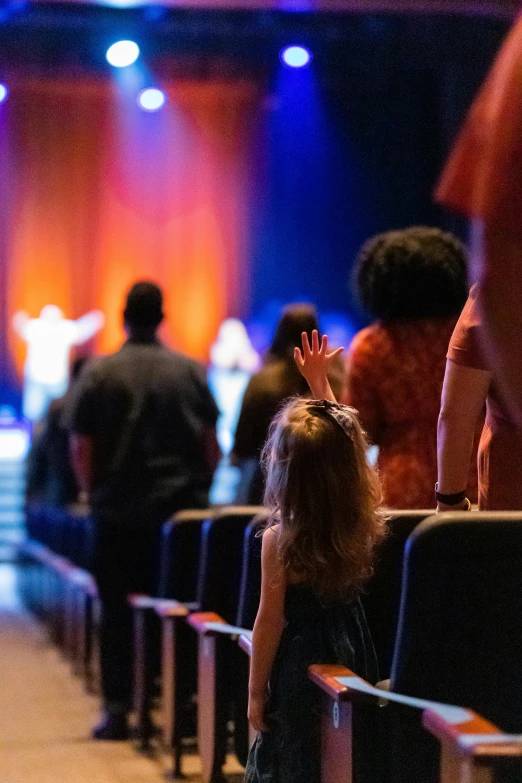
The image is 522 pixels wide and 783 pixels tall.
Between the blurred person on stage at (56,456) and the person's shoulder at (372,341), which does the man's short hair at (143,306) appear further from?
the blurred person on stage at (56,456)

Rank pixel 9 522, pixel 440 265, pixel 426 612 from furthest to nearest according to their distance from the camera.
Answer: pixel 9 522, pixel 440 265, pixel 426 612

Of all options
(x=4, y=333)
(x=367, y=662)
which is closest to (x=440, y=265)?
(x=367, y=662)

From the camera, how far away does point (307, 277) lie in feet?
38.9

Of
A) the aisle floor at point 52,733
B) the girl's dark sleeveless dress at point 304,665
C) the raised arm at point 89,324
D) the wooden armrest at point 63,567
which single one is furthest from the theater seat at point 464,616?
the raised arm at point 89,324

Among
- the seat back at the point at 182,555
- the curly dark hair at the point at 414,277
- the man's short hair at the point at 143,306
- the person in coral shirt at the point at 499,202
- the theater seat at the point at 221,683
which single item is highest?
the man's short hair at the point at 143,306

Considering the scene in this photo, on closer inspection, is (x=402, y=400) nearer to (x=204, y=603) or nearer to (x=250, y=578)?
(x=250, y=578)

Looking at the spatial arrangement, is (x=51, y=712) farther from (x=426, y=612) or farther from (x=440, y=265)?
(x=426, y=612)

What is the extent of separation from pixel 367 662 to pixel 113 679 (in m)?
2.19

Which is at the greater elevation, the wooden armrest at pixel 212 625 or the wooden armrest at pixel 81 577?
the wooden armrest at pixel 212 625

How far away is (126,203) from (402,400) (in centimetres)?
921

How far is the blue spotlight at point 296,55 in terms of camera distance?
427 inches

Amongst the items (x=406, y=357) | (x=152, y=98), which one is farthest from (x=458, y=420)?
(x=152, y=98)

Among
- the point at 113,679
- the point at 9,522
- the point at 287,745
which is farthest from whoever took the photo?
the point at 9,522

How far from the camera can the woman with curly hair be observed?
2932mm
